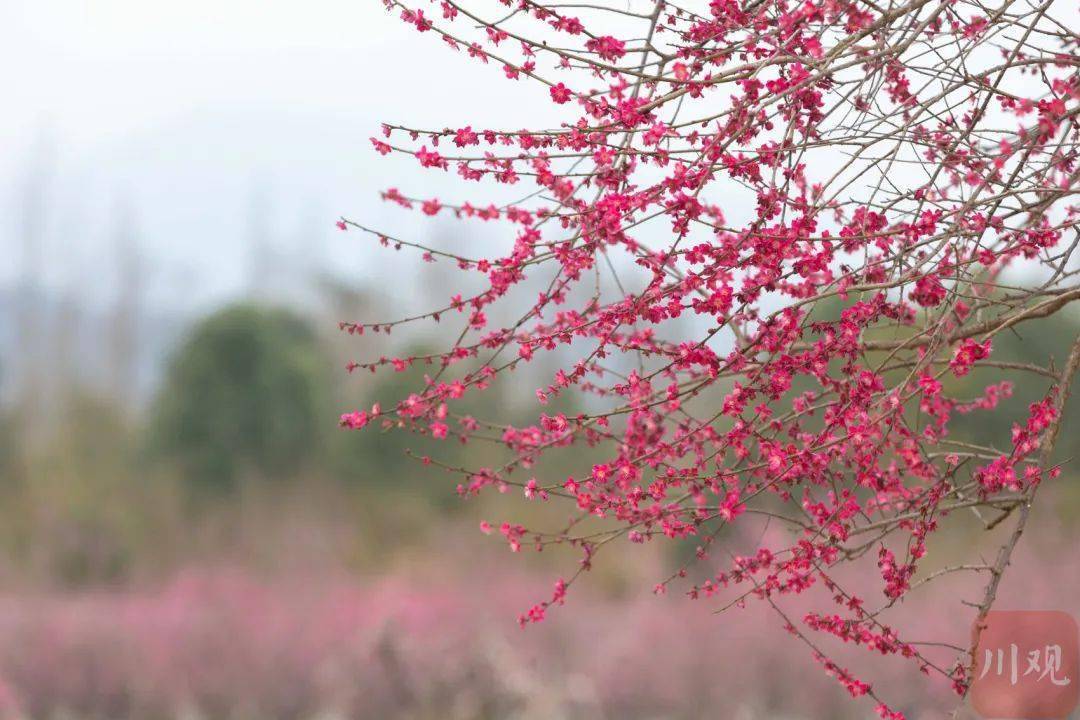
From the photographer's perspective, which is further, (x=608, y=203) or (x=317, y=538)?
(x=317, y=538)

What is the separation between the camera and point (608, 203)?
1747mm

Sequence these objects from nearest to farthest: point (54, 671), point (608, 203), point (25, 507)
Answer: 1. point (608, 203)
2. point (54, 671)
3. point (25, 507)

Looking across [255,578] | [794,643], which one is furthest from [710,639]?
[255,578]

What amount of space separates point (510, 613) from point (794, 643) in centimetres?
158

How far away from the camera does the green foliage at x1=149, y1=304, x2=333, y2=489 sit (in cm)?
787

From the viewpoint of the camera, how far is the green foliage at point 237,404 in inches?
310

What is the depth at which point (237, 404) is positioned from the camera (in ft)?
26.0

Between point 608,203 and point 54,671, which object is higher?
point 54,671

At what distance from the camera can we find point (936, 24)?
2457mm

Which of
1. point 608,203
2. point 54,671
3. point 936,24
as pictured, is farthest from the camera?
point 54,671

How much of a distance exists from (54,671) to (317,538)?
7.82 feet

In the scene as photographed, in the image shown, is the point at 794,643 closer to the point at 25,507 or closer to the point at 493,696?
the point at 493,696

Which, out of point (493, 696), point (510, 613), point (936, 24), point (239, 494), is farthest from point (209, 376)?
point (936, 24)

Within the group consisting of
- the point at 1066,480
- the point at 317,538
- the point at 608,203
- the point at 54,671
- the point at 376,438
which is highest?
the point at 376,438
